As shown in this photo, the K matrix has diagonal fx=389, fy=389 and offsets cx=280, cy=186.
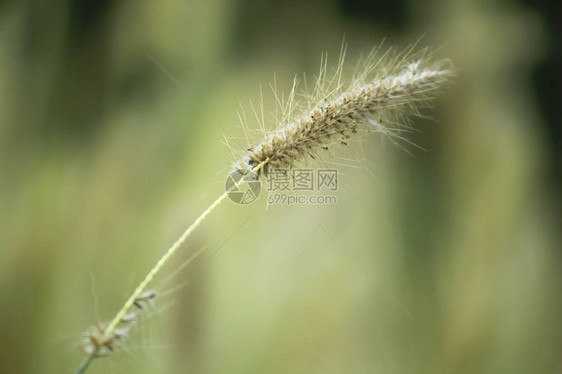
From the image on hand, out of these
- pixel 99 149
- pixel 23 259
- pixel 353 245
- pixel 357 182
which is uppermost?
pixel 357 182

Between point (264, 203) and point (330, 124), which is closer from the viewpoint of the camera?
point (330, 124)

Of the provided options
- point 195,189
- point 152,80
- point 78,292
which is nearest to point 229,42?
point 152,80

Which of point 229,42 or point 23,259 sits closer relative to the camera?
point 23,259

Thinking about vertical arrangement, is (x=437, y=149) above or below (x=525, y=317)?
above

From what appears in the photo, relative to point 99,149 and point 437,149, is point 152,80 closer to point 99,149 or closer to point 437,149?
point 99,149

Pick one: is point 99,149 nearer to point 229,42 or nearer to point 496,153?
point 229,42

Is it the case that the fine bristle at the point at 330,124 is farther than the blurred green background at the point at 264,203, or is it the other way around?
the blurred green background at the point at 264,203

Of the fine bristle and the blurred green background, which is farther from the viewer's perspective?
the blurred green background
